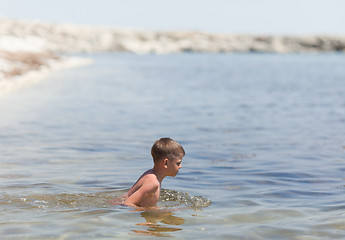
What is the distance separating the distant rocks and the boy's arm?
148988mm

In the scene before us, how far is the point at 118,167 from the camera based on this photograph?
8867 millimetres

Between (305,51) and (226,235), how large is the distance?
182475 mm

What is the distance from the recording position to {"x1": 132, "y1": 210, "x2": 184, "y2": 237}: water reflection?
5172 mm

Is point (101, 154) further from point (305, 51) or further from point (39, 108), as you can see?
point (305, 51)

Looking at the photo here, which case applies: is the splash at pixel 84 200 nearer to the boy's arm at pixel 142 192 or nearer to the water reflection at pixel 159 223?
the boy's arm at pixel 142 192

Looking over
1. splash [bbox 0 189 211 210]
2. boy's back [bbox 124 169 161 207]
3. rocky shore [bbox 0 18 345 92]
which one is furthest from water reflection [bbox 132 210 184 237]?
rocky shore [bbox 0 18 345 92]

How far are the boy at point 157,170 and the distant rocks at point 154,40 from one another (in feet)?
489

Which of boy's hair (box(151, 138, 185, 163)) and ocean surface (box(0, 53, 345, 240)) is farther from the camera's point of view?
boy's hair (box(151, 138, 185, 163))

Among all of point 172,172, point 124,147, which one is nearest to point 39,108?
point 124,147

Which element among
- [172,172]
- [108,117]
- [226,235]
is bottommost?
[226,235]

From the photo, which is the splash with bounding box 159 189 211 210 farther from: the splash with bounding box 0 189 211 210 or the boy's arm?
the boy's arm

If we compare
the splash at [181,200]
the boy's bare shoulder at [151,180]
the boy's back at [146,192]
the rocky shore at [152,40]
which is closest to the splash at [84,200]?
the splash at [181,200]

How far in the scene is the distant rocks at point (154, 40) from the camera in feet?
527

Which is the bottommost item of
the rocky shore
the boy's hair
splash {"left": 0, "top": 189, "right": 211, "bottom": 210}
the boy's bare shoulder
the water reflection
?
the water reflection
